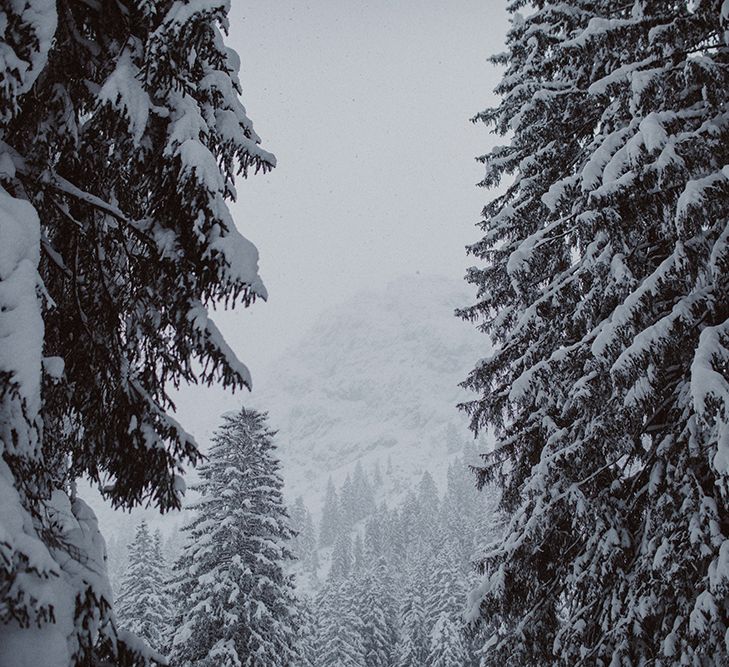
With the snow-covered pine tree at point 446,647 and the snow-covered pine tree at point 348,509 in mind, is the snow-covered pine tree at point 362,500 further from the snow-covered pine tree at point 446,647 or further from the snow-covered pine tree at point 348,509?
the snow-covered pine tree at point 446,647

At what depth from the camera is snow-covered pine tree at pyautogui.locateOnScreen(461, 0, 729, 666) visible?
17.7 ft

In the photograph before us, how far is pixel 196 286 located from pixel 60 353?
107 centimetres

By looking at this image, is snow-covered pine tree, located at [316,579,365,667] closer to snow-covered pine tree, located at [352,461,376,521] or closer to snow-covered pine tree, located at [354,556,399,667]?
snow-covered pine tree, located at [354,556,399,667]

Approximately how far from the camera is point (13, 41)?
9.23 ft

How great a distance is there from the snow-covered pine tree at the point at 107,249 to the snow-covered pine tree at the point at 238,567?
40.7 ft

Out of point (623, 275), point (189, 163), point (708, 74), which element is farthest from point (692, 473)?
point (189, 163)

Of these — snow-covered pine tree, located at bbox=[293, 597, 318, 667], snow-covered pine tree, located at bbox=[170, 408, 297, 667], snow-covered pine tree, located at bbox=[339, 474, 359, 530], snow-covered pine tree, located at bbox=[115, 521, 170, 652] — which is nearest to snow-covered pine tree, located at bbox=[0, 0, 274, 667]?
snow-covered pine tree, located at bbox=[170, 408, 297, 667]

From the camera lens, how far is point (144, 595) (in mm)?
29250

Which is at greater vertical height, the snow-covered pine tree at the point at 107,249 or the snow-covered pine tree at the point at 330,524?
the snow-covered pine tree at the point at 330,524

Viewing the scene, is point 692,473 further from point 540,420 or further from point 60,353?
point 60,353

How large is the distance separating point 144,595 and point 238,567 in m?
17.1

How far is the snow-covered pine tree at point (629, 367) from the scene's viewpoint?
213 inches

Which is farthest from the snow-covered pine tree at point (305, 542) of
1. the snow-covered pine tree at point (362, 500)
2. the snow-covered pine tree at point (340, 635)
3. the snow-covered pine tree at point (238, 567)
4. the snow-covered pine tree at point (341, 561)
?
the snow-covered pine tree at point (238, 567)

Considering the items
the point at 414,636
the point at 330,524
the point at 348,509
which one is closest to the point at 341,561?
the point at 330,524
